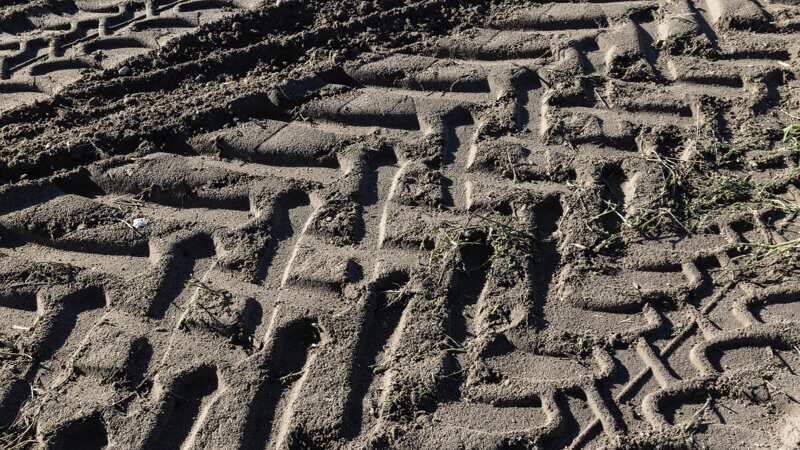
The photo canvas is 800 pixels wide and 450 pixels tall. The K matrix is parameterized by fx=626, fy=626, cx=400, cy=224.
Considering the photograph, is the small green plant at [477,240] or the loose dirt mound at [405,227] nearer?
the loose dirt mound at [405,227]

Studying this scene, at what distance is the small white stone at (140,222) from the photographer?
118 inches

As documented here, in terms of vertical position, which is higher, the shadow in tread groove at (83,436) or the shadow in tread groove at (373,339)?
the shadow in tread groove at (373,339)

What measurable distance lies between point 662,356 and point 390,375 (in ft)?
3.49

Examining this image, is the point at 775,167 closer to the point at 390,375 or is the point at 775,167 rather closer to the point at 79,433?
the point at 390,375

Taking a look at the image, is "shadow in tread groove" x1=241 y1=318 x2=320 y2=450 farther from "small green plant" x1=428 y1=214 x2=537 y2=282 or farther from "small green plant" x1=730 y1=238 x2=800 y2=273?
"small green plant" x1=730 y1=238 x2=800 y2=273

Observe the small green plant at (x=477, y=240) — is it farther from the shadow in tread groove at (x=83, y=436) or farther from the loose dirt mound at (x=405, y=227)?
the shadow in tread groove at (x=83, y=436)

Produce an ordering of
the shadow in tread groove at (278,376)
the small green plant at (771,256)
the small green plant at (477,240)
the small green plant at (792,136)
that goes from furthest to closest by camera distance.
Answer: the small green plant at (792,136) < the small green plant at (477,240) < the small green plant at (771,256) < the shadow in tread groove at (278,376)

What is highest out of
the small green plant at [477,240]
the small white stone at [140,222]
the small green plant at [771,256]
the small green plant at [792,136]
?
the small green plant at [792,136]

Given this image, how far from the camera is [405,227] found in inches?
114

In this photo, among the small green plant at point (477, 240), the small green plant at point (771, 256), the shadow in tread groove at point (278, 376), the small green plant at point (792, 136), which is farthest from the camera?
the small green plant at point (792, 136)

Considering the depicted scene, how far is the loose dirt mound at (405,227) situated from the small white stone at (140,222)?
→ 1cm

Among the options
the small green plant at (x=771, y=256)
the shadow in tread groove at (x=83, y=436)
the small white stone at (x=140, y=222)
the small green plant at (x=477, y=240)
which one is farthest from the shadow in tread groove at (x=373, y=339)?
the small green plant at (x=771, y=256)

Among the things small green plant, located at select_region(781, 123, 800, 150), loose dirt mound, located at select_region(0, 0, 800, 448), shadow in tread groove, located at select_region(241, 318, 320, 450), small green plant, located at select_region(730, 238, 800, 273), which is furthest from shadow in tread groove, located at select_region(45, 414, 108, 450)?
small green plant, located at select_region(781, 123, 800, 150)

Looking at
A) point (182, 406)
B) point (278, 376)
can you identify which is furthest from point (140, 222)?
point (278, 376)
